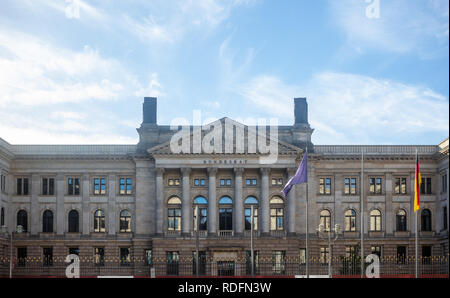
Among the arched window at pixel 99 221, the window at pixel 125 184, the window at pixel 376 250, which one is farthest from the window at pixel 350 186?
the arched window at pixel 99 221

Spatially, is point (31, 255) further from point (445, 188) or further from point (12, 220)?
point (445, 188)

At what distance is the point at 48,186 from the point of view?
70.9m

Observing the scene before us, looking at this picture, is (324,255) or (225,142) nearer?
(225,142)

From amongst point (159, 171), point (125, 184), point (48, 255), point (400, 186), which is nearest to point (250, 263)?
point (159, 171)

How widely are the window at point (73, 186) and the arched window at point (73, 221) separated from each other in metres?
1.94

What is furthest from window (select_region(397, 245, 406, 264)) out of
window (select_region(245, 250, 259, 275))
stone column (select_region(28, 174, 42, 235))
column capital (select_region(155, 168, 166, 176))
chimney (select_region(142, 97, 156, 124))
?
stone column (select_region(28, 174, 42, 235))

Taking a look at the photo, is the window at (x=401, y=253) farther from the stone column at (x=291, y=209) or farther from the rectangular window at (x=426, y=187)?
the stone column at (x=291, y=209)

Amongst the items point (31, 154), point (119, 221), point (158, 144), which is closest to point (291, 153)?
point (158, 144)

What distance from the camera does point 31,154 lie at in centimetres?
7062

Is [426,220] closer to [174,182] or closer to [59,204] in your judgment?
[174,182]

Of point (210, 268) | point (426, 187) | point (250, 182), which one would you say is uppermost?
point (250, 182)

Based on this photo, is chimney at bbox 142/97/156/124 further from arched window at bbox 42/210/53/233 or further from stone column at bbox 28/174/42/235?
arched window at bbox 42/210/53/233

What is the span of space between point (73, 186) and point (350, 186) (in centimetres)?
2929

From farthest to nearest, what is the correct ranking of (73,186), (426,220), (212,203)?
(73,186), (426,220), (212,203)
